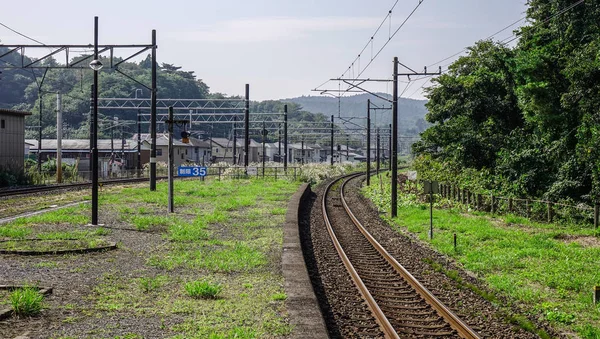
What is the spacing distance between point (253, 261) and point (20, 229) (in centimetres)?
716

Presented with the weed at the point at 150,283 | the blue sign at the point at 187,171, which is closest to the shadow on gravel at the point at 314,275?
the weed at the point at 150,283

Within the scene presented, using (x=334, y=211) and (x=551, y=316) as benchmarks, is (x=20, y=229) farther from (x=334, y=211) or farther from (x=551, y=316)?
(x=334, y=211)

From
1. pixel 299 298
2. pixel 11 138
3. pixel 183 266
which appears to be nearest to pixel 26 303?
pixel 299 298

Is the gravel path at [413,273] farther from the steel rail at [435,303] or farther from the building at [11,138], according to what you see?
the building at [11,138]

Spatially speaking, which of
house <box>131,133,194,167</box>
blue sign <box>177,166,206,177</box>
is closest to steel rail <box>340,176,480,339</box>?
blue sign <box>177,166,206,177</box>

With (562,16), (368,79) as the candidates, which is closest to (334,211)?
(368,79)

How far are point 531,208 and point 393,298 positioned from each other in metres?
15.4

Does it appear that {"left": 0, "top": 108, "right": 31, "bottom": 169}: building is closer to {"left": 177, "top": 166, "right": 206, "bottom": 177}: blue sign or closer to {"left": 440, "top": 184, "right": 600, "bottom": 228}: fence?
{"left": 177, "top": 166, "right": 206, "bottom": 177}: blue sign

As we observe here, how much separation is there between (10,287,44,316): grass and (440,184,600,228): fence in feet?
56.9

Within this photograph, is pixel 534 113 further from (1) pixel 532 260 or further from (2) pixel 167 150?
(2) pixel 167 150

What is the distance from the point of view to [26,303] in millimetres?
8648

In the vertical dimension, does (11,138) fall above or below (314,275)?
above

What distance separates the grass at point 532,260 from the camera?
36.1ft

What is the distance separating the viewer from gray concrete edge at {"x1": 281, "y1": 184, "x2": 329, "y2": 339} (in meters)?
8.42
